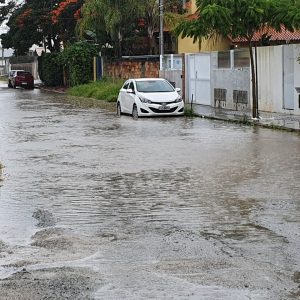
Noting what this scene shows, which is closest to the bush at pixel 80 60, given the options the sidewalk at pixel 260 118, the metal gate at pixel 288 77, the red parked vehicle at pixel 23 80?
the red parked vehicle at pixel 23 80

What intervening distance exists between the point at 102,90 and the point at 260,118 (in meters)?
18.6

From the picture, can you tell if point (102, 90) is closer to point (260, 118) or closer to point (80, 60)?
point (80, 60)

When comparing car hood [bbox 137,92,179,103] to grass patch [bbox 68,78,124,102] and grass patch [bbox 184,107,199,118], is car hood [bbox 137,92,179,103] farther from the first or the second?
grass patch [bbox 68,78,124,102]

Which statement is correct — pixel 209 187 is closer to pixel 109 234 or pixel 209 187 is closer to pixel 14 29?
pixel 109 234

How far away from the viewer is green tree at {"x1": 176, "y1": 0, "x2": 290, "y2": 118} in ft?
71.2

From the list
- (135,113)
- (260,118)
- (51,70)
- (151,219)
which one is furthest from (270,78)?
(51,70)

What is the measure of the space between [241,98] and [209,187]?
1718cm

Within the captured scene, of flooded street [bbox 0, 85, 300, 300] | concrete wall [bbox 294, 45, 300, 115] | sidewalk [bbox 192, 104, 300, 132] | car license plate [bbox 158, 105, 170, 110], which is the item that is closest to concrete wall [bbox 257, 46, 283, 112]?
sidewalk [bbox 192, 104, 300, 132]

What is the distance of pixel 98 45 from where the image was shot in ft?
166

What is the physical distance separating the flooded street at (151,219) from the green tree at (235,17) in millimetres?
4828

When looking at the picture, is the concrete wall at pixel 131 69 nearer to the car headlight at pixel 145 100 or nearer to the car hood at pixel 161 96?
the car hood at pixel 161 96

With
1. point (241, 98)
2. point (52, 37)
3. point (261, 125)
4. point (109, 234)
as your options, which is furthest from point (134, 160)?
point (52, 37)

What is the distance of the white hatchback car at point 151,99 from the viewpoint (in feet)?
85.4

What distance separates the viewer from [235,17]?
73.5 feet
